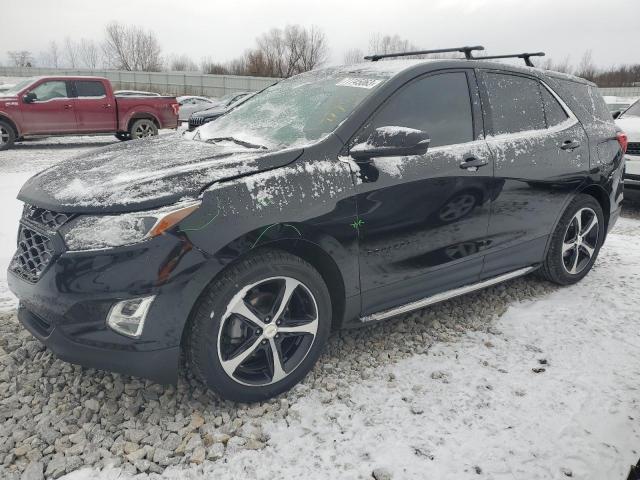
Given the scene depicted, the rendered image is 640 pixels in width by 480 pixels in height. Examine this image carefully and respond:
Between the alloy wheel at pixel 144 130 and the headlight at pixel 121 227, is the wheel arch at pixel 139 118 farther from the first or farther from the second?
the headlight at pixel 121 227

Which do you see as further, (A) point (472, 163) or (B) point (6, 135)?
(B) point (6, 135)

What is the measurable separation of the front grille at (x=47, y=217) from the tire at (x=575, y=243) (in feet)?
11.0

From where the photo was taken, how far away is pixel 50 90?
11547 millimetres

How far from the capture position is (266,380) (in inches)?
99.4

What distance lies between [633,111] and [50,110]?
463 inches

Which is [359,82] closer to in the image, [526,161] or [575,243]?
[526,161]

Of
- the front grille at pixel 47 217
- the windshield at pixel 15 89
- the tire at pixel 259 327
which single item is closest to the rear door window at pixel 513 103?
the tire at pixel 259 327

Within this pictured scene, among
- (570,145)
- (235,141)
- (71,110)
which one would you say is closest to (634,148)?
(570,145)

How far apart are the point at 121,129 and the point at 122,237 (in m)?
11.4

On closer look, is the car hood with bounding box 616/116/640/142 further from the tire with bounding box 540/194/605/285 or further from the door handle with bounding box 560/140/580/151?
the door handle with bounding box 560/140/580/151

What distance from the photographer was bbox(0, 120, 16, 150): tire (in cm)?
1099

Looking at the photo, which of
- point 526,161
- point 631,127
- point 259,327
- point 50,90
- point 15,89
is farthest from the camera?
point 50,90

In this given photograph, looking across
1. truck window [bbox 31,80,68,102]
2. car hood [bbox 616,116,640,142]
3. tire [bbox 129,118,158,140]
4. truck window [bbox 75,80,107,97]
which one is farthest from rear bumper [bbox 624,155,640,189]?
truck window [bbox 31,80,68,102]

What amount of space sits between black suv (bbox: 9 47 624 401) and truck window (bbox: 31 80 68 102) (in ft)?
32.5
